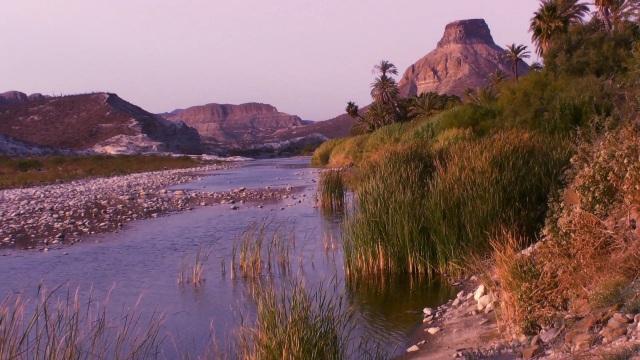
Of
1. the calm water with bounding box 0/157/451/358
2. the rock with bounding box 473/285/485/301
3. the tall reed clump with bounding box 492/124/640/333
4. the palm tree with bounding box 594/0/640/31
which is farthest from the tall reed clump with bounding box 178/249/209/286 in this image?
the palm tree with bounding box 594/0/640/31

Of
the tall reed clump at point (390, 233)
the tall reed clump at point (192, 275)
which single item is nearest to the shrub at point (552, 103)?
the tall reed clump at point (390, 233)

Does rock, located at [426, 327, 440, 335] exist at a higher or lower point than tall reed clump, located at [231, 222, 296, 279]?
lower

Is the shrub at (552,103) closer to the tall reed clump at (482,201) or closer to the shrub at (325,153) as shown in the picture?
the tall reed clump at (482,201)

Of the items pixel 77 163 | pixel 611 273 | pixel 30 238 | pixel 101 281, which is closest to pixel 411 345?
pixel 611 273

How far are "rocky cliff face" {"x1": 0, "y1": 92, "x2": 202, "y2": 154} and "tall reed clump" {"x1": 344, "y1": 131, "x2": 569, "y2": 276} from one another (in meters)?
93.2

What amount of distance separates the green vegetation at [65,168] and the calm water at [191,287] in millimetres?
27880

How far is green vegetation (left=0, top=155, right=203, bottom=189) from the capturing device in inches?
1790

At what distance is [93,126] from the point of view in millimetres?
118188

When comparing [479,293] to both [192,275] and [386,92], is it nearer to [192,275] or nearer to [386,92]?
[192,275]

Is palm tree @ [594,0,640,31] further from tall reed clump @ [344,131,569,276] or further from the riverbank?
tall reed clump @ [344,131,569,276]

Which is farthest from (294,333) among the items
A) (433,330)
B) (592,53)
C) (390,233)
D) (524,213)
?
(592,53)

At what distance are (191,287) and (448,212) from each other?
4.84 m

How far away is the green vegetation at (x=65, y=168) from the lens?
45.5 metres

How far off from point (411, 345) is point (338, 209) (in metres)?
13.7
